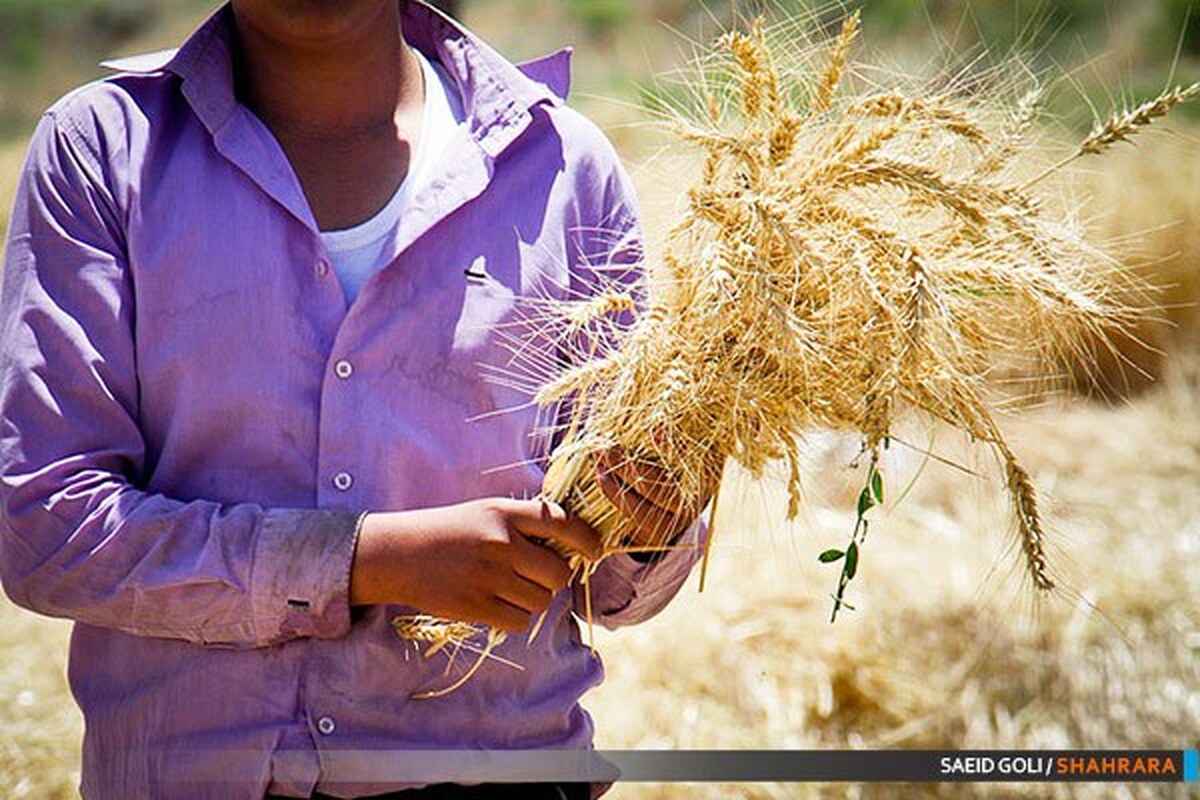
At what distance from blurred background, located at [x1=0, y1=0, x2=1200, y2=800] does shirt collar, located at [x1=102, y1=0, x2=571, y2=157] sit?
1.00 meters

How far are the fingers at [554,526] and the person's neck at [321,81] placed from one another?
1.16 ft

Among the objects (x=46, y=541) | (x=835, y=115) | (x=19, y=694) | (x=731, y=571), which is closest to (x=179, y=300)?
(x=46, y=541)

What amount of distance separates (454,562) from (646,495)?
175mm

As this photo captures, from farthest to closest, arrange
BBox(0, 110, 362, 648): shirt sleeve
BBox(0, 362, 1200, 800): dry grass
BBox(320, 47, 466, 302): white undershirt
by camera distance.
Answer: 1. BBox(0, 362, 1200, 800): dry grass
2. BBox(320, 47, 466, 302): white undershirt
3. BBox(0, 110, 362, 648): shirt sleeve

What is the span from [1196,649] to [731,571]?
87 cm

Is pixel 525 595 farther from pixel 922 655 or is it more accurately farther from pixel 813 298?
pixel 922 655

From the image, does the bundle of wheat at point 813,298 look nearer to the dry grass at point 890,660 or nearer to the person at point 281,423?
the person at point 281,423

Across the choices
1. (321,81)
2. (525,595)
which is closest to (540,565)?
(525,595)

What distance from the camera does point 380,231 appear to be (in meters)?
1.31

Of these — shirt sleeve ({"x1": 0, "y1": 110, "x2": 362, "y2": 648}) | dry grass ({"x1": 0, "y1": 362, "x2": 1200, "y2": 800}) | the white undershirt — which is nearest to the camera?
shirt sleeve ({"x1": 0, "y1": 110, "x2": 362, "y2": 648})

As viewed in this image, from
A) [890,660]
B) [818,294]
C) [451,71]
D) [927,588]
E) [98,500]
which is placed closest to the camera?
[98,500]

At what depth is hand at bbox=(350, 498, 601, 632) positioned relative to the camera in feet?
4.03

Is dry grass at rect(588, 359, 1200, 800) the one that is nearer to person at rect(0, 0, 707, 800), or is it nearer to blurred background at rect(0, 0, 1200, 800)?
blurred background at rect(0, 0, 1200, 800)

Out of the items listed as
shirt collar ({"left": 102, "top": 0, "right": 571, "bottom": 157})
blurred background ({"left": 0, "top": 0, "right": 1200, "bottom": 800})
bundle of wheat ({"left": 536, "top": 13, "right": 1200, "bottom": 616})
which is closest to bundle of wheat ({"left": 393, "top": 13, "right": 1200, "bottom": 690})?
bundle of wheat ({"left": 536, "top": 13, "right": 1200, "bottom": 616})
